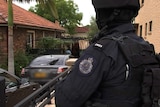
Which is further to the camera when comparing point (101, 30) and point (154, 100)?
point (101, 30)

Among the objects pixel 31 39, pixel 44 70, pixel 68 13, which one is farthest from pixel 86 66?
pixel 68 13

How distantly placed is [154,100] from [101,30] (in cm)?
57

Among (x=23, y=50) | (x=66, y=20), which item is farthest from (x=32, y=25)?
(x=66, y=20)

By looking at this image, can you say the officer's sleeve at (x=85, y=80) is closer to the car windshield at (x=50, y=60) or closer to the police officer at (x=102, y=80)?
the police officer at (x=102, y=80)

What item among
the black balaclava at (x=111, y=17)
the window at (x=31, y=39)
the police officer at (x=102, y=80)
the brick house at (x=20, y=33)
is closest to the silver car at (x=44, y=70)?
the brick house at (x=20, y=33)

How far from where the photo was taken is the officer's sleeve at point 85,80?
1999 mm

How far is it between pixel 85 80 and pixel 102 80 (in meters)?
0.11

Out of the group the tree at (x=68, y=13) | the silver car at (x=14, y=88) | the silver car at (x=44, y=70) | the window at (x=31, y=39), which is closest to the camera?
the silver car at (x=14, y=88)

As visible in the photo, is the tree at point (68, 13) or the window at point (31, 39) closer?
the window at point (31, 39)

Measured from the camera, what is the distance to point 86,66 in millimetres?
2006

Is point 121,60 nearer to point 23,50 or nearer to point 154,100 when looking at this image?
point 154,100

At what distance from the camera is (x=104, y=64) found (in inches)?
79.0

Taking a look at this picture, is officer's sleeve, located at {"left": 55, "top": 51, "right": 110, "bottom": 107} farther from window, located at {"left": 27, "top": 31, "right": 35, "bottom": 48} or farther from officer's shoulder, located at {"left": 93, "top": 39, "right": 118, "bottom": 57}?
window, located at {"left": 27, "top": 31, "right": 35, "bottom": 48}

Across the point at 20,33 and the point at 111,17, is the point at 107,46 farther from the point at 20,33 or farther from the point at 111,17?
the point at 20,33
